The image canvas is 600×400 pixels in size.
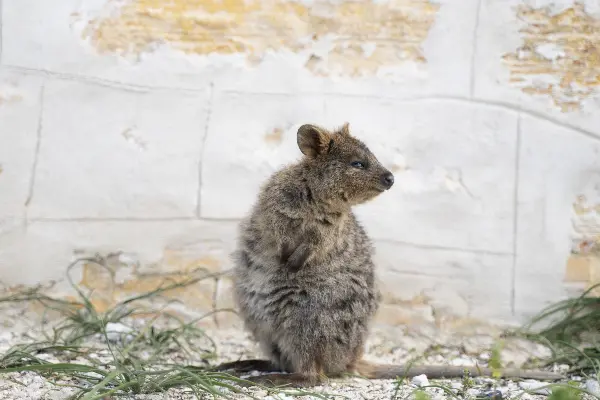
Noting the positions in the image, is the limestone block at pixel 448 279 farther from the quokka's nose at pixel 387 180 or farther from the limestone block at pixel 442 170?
the quokka's nose at pixel 387 180

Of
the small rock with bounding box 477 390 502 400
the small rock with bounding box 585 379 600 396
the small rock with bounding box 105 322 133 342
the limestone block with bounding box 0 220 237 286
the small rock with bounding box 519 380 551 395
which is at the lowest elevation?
the small rock with bounding box 105 322 133 342

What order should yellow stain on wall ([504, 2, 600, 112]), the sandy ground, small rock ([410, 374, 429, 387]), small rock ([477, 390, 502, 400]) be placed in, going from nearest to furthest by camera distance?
small rock ([477, 390, 502, 400])
small rock ([410, 374, 429, 387])
the sandy ground
yellow stain on wall ([504, 2, 600, 112])

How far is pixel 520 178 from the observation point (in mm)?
6875

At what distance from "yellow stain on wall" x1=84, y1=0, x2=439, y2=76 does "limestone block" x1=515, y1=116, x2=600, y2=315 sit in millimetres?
1210

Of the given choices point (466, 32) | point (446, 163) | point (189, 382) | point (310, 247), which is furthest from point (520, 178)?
point (189, 382)

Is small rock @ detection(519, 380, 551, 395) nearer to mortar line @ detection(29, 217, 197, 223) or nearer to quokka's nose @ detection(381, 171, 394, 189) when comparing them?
quokka's nose @ detection(381, 171, 394, 189)

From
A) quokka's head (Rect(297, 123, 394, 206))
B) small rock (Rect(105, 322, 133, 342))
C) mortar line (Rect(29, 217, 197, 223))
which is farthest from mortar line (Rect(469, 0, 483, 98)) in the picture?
small rock (Rect(105, 322, 133, 342))

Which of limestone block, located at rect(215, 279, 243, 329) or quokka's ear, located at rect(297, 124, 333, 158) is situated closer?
quokka's ear, located at rect(297, 124, 333, 158)

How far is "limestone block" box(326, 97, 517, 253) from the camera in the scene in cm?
682

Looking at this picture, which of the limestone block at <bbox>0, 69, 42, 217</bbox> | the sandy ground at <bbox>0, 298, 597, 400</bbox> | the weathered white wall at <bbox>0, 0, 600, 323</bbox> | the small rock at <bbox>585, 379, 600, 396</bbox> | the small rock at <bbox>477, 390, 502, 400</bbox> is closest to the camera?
the small rock at <bbox>477, 390, 502, 400</bbox>

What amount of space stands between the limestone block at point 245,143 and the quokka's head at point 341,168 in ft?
4.40

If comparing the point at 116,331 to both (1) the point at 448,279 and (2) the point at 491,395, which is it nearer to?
(1) the point at 448,279

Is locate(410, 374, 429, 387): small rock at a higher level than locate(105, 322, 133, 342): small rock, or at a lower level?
higher

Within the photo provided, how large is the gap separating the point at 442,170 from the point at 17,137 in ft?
11.2
